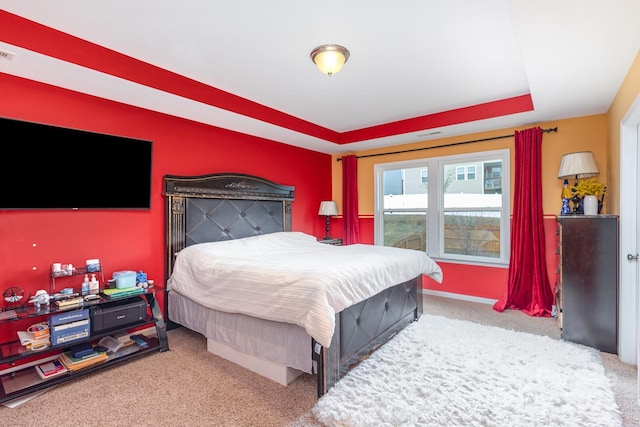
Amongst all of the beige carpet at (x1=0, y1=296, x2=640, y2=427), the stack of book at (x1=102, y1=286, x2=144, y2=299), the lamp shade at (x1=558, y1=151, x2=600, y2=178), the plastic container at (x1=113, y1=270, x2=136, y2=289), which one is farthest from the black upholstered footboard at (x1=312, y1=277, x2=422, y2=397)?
the lamp shade at (x1=558, y1=151, x2=600, y2=178)

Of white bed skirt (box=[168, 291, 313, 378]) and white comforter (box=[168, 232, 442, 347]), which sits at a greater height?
white comforter (box=[168, 232, 442, 347])

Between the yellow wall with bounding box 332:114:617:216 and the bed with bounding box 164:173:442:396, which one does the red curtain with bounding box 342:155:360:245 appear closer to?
the yellow wall with bounding box 332:114:617:216

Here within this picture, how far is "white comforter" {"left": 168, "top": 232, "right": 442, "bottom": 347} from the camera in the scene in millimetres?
1980

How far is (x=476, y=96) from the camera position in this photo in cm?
333

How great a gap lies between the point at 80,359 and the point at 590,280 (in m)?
4.27

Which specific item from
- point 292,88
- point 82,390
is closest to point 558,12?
point 292,88

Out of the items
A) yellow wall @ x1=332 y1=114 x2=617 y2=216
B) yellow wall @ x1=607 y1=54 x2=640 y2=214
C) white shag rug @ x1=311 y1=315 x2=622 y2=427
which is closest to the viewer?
white shag rug @ x1=311 y1=315 x2=622 y2=427

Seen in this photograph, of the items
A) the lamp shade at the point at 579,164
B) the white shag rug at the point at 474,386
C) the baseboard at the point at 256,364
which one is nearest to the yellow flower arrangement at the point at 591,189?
the lamp shade at the point at 579,164

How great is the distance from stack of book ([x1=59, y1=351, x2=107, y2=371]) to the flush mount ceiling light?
9.31ft

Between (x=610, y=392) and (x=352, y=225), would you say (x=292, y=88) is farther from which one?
(x=610, y=392)

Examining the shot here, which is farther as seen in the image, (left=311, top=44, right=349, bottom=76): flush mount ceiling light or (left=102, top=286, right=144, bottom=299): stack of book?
(left=102, top=286, right=144, bottom=299): stack of book

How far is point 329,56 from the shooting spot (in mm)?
2301

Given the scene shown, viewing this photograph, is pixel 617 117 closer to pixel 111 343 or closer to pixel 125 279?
pixel 125 279

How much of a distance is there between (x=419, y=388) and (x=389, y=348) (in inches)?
24.2
